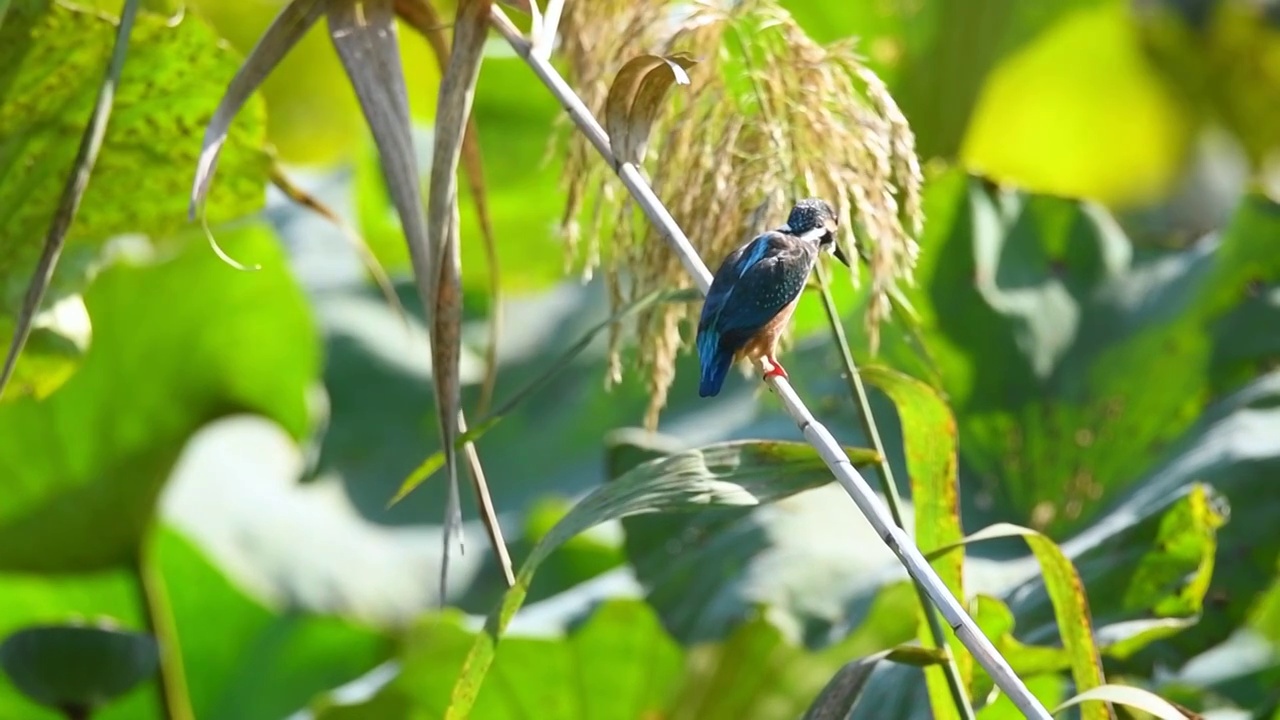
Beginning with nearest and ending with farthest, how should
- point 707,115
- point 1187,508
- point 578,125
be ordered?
point 578,125
point 707,115
point 1187,508

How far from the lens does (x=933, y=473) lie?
26.7 inches

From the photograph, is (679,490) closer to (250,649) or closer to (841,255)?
(841,255)

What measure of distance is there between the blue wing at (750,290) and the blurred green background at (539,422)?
25cm

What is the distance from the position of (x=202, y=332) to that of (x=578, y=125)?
0.79 meters

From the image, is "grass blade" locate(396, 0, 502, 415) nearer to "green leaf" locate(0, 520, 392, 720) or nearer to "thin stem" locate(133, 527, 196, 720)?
"thin stem" locate(133, 527, 196, 720)

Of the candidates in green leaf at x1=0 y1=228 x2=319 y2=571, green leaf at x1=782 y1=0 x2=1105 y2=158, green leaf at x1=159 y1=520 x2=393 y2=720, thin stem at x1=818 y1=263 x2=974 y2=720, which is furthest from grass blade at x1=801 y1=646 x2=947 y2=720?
green leaf at x1=782 y1=0 x2=1105 y2=158

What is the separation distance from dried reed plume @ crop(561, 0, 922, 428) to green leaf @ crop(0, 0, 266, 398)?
277mm

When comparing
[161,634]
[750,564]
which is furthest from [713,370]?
[161,634]

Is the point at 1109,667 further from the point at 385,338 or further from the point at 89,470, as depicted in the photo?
the point at 385,338

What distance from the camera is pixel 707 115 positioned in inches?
27.9

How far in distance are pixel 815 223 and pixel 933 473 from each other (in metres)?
0.15

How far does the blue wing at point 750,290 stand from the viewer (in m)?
0.57

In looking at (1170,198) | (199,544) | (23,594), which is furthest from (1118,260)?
(1170,198)

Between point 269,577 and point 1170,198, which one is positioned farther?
point 1170,198
